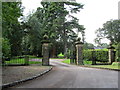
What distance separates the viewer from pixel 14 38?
76.2 feet

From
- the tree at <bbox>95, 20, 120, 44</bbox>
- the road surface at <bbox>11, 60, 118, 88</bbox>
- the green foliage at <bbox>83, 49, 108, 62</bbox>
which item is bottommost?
the road surface at <bbox>11, 60, 118, 88</bbox>

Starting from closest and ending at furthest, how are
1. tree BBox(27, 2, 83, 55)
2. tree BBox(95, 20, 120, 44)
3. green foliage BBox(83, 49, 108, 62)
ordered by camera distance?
green foliage BBox(83, 49, 108, 62), tree BBox(27, 2, 83, 55), tree BBox(95, 20, 120, 44)

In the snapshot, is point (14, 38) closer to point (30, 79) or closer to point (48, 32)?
point (48, 32)

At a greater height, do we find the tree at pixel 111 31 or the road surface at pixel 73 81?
the tree at pixel 111 31

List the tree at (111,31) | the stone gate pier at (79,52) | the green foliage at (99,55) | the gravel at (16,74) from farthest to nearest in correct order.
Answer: the tree at (111,31) < the green foliage at (99,55) < the stone gate pier at (79,52) < the gravel at (16,74)

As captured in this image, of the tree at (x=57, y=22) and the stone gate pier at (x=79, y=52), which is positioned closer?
the stone gate pier at (x=79, y=52)

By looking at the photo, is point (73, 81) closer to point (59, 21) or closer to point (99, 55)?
point (99, 55)

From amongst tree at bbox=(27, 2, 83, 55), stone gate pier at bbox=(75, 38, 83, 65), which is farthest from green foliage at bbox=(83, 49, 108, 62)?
tree at bbox=(27, 2, 83, 55)

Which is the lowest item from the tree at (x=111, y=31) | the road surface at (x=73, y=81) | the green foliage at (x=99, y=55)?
the road surface at (x=73, y=81)

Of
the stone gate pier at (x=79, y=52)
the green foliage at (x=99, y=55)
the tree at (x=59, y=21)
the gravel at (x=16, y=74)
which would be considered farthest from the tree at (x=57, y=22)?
the gravel at (x=16, y=74)

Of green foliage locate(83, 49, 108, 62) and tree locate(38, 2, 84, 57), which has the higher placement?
tree locate(38, 2, 84, 57)

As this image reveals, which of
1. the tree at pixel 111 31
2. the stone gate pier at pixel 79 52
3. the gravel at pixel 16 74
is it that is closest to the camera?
the gravel at pixel 16 74

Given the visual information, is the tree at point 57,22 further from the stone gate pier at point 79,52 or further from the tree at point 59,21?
the stone gate pier at point 79,52

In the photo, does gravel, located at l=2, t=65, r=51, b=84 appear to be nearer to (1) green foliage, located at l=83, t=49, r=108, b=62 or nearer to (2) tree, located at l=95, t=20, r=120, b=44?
(1) green foliage, located at l=83, t=49, r=108, b=62
